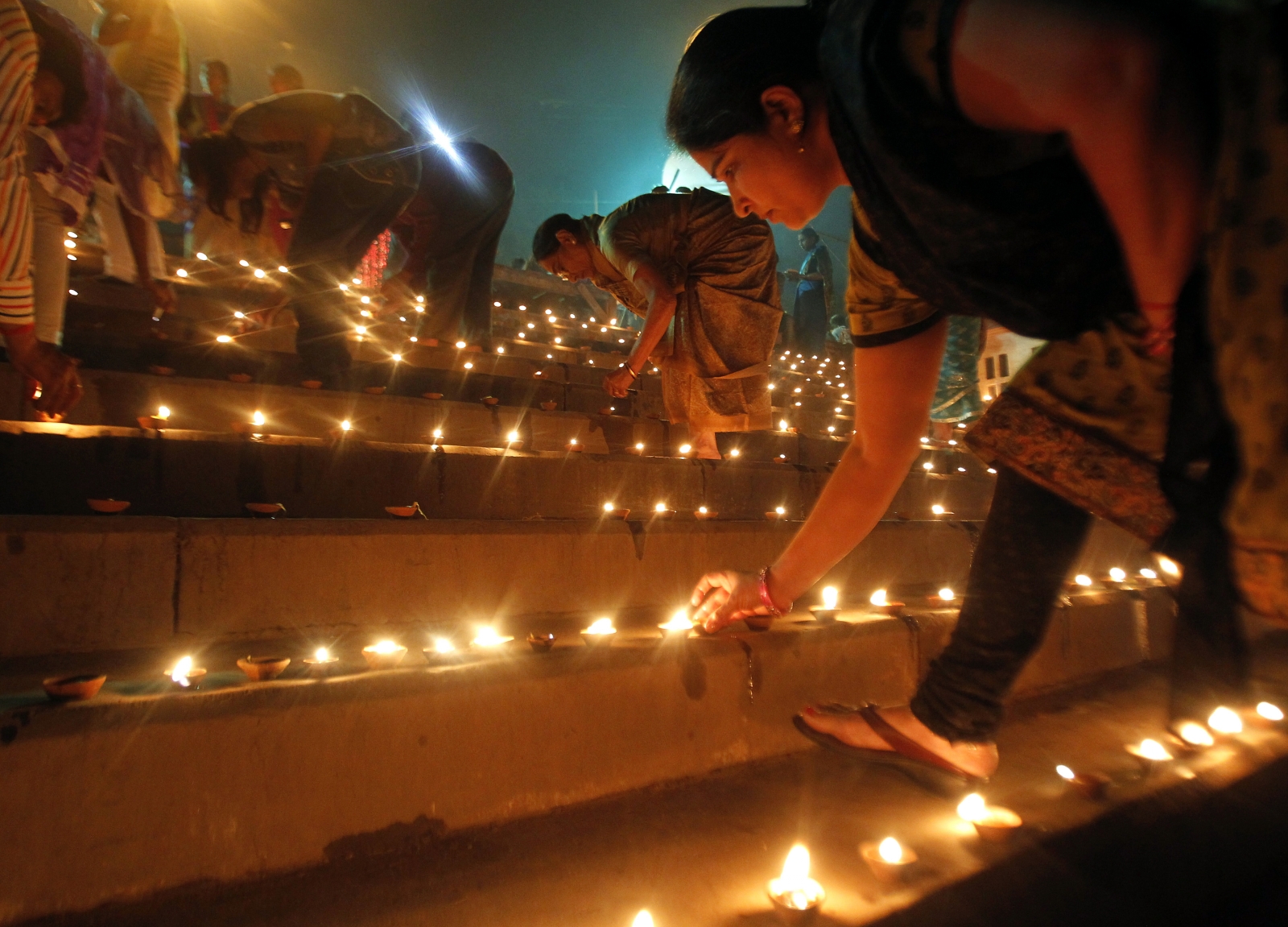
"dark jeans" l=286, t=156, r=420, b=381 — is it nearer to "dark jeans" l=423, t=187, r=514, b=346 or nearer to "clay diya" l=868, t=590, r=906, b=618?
"dark jeans" l=423, t=187, r=514, b=346

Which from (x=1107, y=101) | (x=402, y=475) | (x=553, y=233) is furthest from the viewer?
(x=553, y=233)

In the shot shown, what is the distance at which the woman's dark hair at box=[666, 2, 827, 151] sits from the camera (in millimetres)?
1080

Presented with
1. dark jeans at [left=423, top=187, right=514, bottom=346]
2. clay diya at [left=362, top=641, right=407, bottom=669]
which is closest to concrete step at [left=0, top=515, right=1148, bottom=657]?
clay diya at [left=362, top=641, right=407, bottom=669]

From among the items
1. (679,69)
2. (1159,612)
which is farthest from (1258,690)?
(679,69)

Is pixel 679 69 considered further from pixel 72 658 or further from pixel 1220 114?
pixel 72 658

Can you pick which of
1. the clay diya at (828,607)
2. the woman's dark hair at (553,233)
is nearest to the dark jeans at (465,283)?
the woman's dark hair at (553,233)

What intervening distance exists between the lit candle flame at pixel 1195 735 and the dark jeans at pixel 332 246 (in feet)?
13.4

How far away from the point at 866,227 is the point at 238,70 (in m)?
14.3

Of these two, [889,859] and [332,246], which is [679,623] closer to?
[889,859]

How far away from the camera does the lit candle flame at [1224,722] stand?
172 centimetres

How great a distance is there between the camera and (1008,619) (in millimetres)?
1377

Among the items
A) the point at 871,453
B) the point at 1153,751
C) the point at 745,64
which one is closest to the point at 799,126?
the point at 745,64

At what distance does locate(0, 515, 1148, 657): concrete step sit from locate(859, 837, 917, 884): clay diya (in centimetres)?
→ 111

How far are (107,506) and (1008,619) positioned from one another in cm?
244
